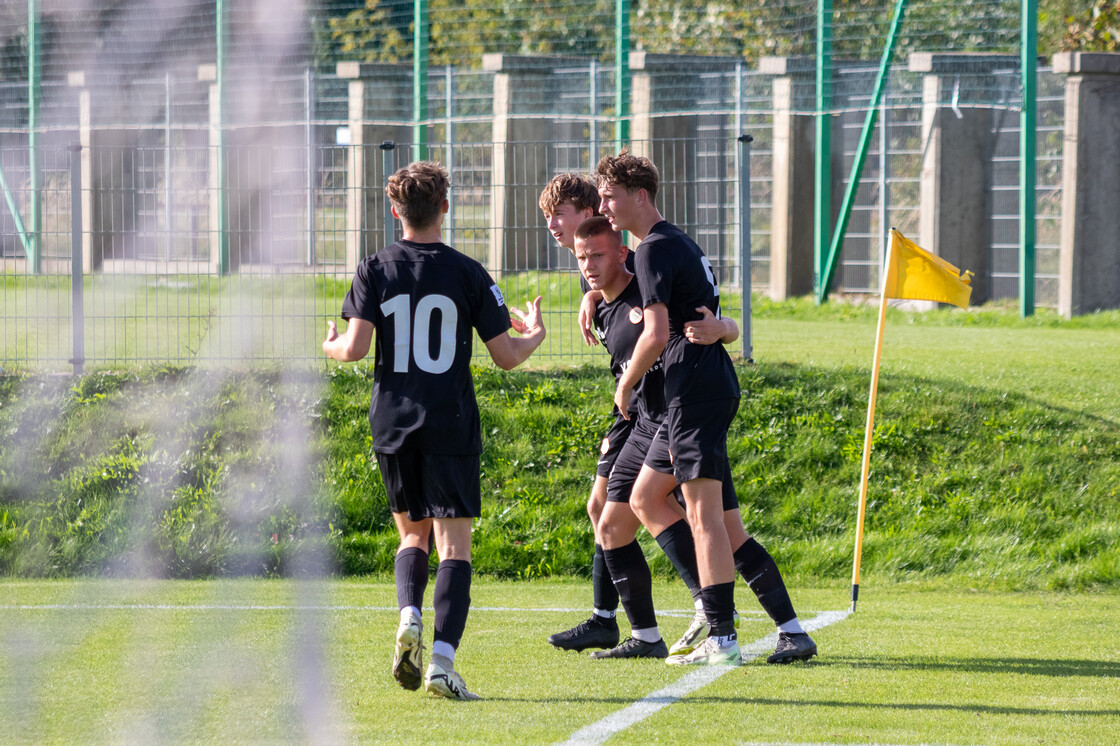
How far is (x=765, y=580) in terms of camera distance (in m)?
5.44

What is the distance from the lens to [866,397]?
10164mm

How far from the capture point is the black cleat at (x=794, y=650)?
17.5ft

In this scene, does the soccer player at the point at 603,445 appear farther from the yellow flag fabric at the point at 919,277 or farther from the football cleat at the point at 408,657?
the yellow flag fabric at the point at 919,277

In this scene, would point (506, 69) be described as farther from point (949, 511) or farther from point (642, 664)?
point (642, 664)

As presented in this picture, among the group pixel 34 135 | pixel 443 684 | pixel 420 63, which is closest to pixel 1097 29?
pixel 420 63

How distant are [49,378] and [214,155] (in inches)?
82.8

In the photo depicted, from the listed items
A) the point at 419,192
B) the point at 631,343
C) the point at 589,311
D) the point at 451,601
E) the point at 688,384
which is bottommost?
the point at 451,601

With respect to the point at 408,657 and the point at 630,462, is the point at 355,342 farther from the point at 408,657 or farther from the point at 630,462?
the point at 630,462

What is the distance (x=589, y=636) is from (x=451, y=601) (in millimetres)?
1158

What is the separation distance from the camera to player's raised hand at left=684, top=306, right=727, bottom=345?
5.20m

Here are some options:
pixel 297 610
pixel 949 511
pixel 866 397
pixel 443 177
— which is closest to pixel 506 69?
pixel 866 397

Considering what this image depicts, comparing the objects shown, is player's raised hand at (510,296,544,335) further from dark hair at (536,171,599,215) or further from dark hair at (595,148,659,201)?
dark hair at (536,171,599,215)

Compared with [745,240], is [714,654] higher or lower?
lower

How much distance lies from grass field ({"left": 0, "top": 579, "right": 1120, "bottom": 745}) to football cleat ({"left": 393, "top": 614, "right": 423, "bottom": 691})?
10cm
